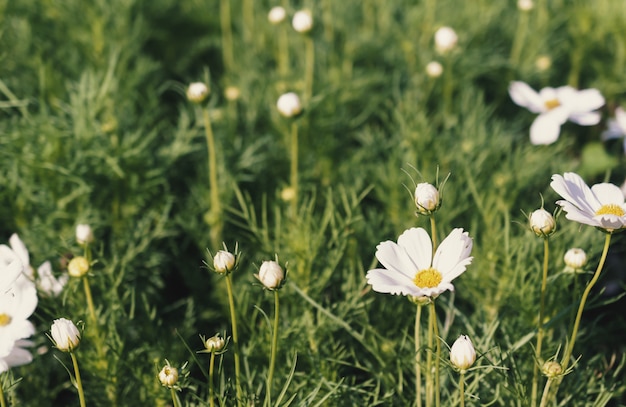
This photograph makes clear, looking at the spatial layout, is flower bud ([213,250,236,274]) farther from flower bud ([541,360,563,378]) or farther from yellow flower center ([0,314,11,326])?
flower bud ([541,360,563,378])

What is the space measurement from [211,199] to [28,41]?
0.74 meters

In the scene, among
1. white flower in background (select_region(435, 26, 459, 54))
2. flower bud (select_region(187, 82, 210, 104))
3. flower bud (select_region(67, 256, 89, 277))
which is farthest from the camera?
white flower in background (select_region(435, 26, 459, 54))

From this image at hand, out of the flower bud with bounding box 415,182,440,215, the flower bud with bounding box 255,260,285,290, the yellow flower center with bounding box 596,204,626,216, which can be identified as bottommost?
the flower bud with bounding box 255,260,285,290

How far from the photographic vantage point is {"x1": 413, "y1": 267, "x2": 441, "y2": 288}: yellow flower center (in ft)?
3.21

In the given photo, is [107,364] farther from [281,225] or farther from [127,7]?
[127,7]

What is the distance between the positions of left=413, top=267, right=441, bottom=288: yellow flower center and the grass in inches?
5.8

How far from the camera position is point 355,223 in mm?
1479

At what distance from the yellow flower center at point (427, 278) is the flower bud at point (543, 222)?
0.15 metres

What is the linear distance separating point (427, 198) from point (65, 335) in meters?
0.51

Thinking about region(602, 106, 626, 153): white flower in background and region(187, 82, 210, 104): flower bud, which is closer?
region(187, 82, 210, 104): flower bud

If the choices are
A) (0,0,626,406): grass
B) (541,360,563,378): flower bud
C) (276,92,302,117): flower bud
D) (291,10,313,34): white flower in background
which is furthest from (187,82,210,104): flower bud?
(541,360,563,378): flower bud

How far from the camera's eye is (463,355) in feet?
2.88

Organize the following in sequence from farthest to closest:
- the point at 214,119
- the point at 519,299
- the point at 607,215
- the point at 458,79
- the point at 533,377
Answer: the point at 458,79
the point at 214,119
the point at 519,299
the point at 533,377
the point at 607,215

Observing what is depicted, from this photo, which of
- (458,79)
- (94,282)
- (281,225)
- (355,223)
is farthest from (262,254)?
(458,79)
